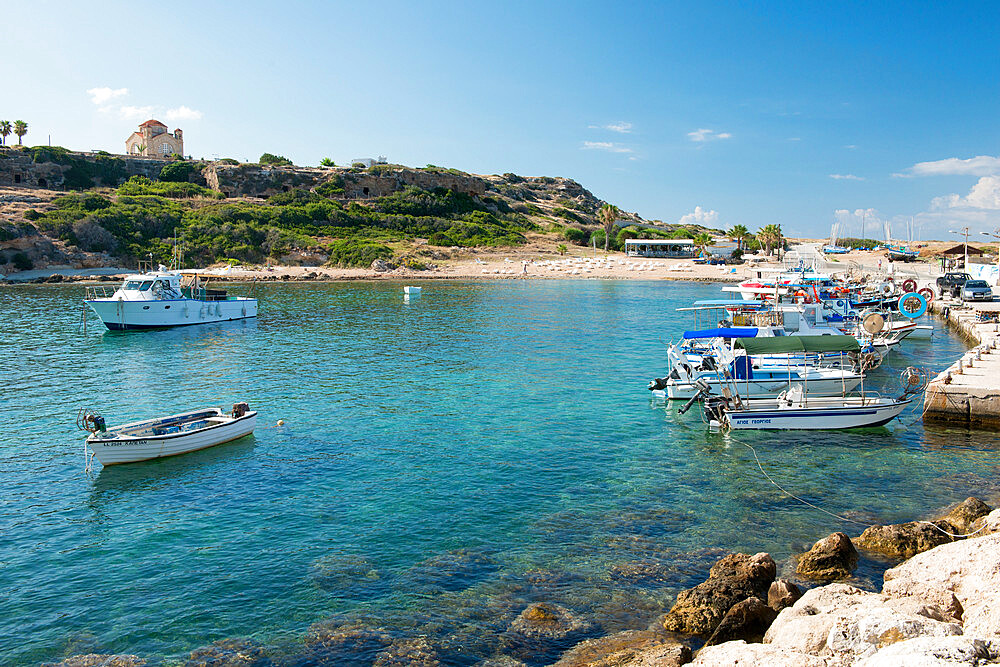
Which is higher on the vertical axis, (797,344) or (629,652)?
(797,344)

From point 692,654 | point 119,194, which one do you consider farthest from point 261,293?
point 692,654

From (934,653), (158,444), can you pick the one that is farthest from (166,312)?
(934,653)

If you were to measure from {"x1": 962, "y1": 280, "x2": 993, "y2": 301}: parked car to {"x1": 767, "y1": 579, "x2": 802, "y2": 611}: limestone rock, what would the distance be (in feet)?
184

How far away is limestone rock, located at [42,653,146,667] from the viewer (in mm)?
11000

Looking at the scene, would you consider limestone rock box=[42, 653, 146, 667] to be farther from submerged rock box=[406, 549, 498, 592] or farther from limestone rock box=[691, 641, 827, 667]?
limestone rock box=[691, 641, 827, 667]

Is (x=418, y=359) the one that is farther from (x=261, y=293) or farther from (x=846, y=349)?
(x=261, y=293)

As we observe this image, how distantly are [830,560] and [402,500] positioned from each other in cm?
1047

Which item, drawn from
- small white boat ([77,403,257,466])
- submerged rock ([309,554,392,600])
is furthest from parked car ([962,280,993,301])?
submerged rock ([309,554,392,600])

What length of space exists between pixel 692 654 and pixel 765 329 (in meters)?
22.7

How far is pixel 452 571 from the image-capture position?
14.0 m

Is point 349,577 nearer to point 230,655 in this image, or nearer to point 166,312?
point 230,655

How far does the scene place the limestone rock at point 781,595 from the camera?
11570 mm

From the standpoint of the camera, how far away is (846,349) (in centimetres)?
2508

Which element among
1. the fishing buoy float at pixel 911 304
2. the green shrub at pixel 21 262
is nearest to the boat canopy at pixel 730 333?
the fishing buoy float at pixel 911 304
